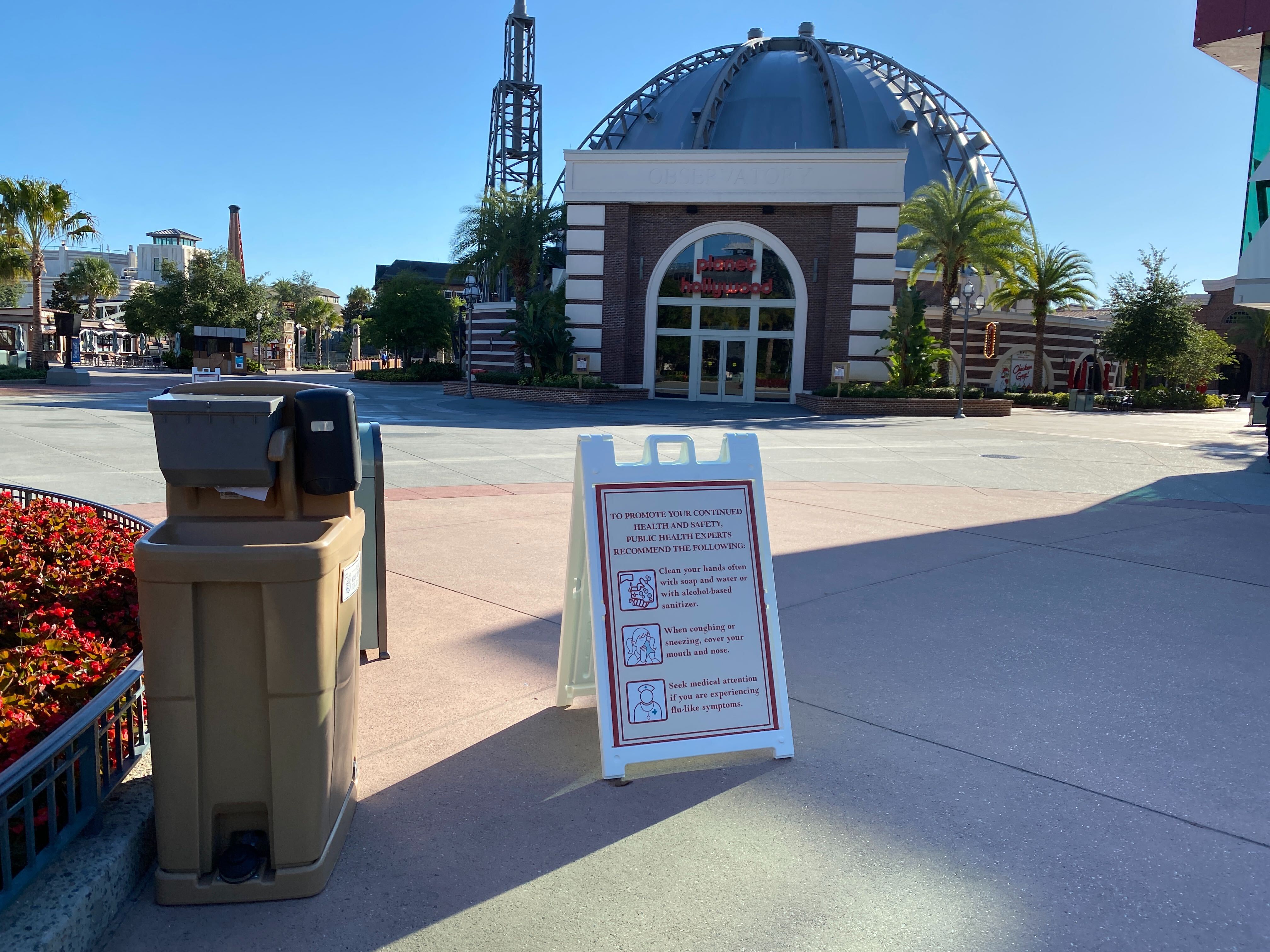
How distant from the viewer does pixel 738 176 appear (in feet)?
109

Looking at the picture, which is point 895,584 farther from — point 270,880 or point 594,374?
point 594,374

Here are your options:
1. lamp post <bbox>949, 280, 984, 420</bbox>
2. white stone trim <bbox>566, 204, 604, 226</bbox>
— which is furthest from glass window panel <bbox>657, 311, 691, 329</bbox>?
lamp post <bbox>949, 280, 984, 420</bbox>

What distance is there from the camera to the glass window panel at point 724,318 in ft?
114

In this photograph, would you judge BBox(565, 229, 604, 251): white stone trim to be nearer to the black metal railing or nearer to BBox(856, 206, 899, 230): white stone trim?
BBox(856, 206, 899, 230): white stone trim

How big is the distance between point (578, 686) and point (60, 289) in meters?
88.9

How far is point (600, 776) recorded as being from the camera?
3689 millimetres

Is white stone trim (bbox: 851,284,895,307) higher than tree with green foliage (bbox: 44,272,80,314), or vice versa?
tree with green foliage (bbox: 44,272,80,314)

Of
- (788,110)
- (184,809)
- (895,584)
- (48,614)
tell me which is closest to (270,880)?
(184,809)

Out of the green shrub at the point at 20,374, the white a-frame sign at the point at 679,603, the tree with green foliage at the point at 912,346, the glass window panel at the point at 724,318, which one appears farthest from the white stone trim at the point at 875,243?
the green shrub at the point at 20,374

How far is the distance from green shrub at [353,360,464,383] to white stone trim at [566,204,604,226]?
495 inches

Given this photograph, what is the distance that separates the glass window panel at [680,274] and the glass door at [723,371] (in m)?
2.13

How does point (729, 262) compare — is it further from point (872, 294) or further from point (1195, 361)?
point (1195, 361)

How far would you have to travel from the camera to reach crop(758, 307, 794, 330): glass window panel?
34344mm

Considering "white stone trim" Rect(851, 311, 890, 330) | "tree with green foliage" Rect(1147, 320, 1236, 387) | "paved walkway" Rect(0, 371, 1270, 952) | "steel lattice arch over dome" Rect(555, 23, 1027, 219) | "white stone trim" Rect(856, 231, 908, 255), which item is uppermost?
"steel lattice arch over dome" Rect(555, 23, 1027, 219)
